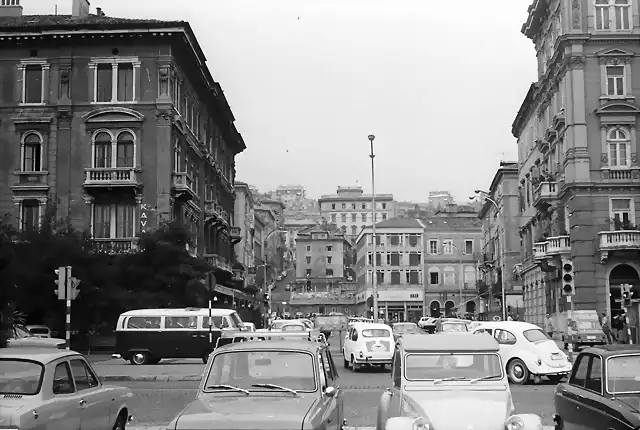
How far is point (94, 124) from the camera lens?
48281mm

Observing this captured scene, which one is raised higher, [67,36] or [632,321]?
[67,36]

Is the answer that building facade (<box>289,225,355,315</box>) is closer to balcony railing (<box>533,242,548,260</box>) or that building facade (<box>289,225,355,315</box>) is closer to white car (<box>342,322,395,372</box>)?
balcony railing (<box>533,242,548,260</box>)

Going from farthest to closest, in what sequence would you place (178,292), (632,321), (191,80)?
(191,80)
(178,292)
(632,321)

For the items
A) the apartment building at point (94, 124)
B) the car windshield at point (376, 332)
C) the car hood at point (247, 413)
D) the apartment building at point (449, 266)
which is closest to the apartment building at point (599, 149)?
the car windshield at point (376, 332)

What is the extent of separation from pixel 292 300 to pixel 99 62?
96641 mm

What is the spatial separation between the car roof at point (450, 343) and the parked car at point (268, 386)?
1.39 metres

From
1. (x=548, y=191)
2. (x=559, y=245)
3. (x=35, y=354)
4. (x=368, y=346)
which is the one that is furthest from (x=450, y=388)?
(x=548, y=191)

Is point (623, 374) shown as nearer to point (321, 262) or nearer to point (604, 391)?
point (604, 391)

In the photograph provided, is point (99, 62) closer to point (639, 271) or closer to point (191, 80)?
point (191, 80)

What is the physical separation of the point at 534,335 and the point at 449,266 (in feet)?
338

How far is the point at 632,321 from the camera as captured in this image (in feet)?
127

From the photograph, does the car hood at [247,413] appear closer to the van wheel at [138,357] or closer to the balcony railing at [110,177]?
the van wheel at [138,357]

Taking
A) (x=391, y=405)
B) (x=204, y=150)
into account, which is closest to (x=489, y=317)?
(x=204, y=150)

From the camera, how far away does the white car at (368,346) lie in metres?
30.6
